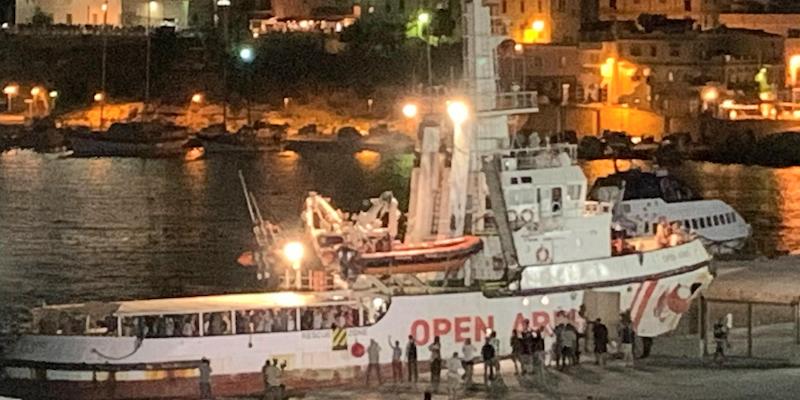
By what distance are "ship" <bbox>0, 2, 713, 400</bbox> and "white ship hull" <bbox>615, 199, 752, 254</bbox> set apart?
976 inches

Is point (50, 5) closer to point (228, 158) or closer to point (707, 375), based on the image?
point (228, 158)

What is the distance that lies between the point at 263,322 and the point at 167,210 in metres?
59.7

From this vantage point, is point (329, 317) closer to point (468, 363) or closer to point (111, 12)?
point (468, 363)

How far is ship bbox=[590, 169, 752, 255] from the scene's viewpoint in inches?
2753

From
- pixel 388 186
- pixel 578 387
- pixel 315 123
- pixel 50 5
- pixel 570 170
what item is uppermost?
pixel 50 5

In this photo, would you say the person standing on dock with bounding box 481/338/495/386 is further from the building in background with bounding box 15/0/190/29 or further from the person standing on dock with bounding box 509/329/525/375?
the building in background with bounding box 15/0/190/29

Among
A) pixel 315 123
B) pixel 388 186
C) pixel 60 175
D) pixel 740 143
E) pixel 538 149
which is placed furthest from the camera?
pixel 315 123

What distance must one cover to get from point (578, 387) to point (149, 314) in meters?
8.89

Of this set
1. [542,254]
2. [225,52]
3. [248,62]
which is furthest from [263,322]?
[225,52]

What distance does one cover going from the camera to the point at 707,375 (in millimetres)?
35812

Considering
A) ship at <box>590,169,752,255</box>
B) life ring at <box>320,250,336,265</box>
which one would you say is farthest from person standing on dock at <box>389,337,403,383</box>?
ship at <box>590,169,752,255</box>

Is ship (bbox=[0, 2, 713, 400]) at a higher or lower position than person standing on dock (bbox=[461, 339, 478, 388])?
higher

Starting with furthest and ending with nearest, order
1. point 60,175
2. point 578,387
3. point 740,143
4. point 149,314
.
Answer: point 740,143 → point 60,175 → point 149,314 → point 578,387

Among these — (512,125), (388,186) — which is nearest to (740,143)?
(388,186)
